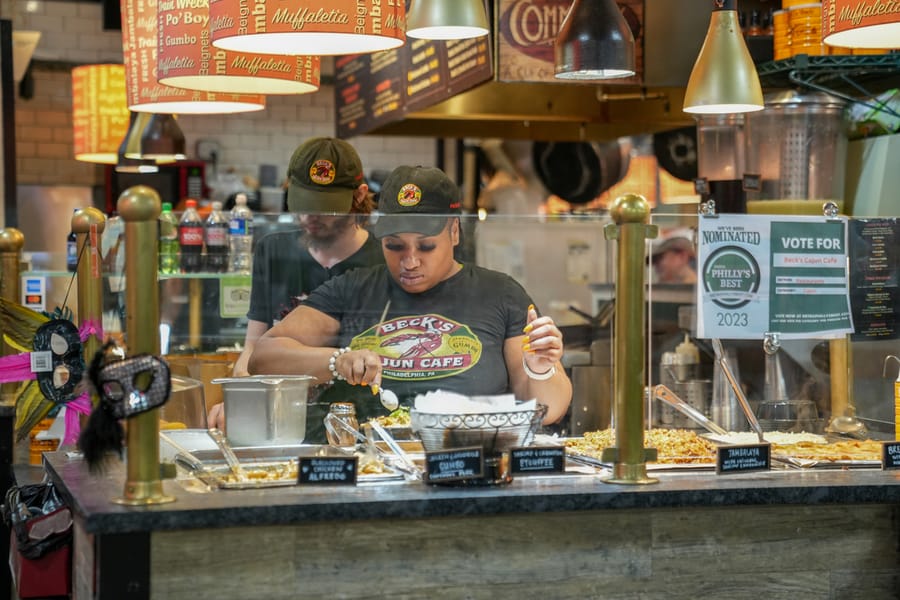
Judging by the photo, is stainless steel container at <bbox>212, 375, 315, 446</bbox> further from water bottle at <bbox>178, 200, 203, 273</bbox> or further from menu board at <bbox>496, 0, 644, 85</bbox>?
menu board at <bbox>496, 0, 644, 85</bbox>

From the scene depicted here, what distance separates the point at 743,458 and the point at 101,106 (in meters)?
5.24

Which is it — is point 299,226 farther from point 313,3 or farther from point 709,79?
point 709,79

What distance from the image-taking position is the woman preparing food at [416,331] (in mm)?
3277

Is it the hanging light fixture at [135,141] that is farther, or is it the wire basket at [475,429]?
the hanging light fixture at [135,141]

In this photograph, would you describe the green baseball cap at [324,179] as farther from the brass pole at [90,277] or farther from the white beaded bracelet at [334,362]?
the brass pole at [90,277]

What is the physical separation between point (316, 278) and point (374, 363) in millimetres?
316

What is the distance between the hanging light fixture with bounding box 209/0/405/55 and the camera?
2.77 meters

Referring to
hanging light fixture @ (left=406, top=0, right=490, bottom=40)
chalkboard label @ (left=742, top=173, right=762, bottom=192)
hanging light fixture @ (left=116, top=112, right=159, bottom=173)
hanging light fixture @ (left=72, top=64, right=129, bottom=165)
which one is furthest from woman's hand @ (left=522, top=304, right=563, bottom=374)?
hanging light fixture @ (left=72, top=64, right=129, bottom=165)

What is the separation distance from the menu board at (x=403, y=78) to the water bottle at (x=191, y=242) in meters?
1.12

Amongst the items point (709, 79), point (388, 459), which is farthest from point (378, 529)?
point (709, 79)

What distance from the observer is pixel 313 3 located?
2.76m

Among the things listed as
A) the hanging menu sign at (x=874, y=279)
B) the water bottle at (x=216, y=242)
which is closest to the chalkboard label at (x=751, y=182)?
the hanging menu sign at (x=874, y=279)

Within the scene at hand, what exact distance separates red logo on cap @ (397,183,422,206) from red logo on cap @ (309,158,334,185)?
0.62 metres

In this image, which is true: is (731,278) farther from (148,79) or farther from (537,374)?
(148,79)
